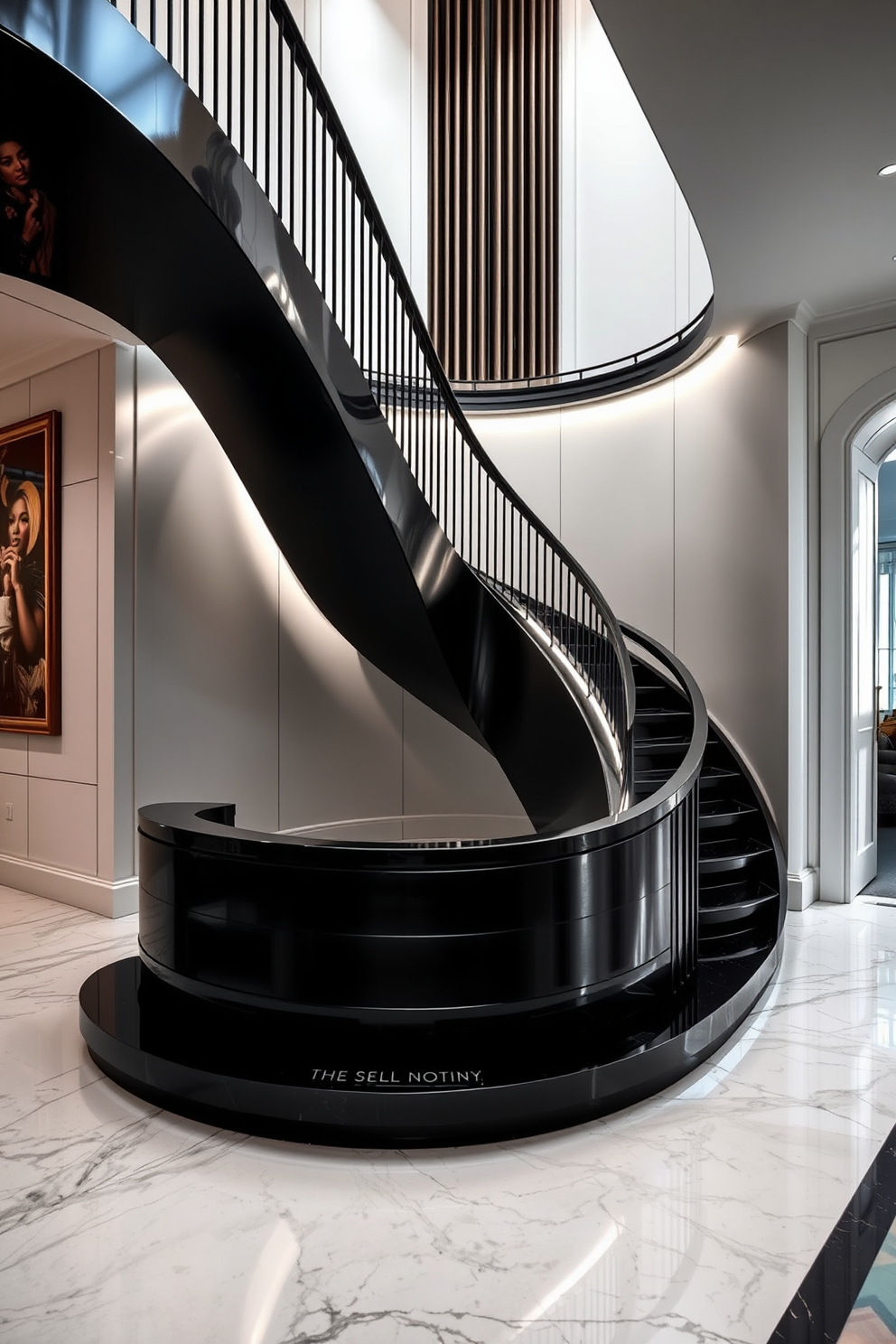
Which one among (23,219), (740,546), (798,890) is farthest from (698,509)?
(23,219)

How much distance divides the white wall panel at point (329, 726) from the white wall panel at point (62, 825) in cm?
149

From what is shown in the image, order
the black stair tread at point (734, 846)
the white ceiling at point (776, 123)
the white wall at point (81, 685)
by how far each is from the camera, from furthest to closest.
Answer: the white wall at point (81, 685) < the black stair tread at point (734, 846) < the white ceiling at point (776, 123)

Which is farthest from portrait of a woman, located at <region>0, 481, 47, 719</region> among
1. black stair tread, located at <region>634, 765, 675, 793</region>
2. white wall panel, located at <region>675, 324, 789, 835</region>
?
white wall panel, located at <region>675, 324, 789, 835</region>

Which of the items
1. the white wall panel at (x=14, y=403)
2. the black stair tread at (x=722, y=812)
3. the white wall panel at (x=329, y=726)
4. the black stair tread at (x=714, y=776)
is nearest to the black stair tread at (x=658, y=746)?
the black stair tread at (x=714, y=776)

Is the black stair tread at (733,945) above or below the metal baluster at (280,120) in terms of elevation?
below

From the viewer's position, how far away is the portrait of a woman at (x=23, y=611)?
594 centimetres

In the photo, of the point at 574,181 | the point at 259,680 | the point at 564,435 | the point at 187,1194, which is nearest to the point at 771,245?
the point at 564,435

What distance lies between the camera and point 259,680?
6.51m

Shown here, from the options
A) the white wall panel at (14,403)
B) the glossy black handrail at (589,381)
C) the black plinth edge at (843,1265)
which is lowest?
the black plinth edge at (843,1265)

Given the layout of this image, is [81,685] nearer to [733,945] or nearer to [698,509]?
[733,945]

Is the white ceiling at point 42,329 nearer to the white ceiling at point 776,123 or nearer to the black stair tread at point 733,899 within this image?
the white ceiling at point 776,123

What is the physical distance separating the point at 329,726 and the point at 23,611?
2.39 metres

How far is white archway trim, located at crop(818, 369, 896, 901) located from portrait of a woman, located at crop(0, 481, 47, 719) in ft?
17.2

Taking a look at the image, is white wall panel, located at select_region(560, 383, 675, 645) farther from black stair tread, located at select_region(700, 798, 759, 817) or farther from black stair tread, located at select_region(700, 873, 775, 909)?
black stair tread, located at select_region(700, 873, 775, 909)
